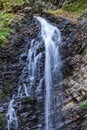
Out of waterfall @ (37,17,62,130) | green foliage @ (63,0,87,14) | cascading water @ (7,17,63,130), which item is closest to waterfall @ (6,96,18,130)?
cascading water @ (7,17,63,130)

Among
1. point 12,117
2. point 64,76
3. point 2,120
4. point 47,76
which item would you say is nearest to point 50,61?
point 47,76

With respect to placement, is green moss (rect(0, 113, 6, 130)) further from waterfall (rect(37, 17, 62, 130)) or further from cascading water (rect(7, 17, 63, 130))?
waterfall (rect(37, 17, 62, 130))

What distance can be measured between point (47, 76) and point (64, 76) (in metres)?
0.71

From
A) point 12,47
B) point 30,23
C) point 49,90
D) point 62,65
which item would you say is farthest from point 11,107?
point 30,23

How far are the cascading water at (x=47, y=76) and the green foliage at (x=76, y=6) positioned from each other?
8.54 ft

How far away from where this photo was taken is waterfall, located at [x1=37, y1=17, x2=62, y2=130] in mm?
8827

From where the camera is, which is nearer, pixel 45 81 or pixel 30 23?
pixel 45 81

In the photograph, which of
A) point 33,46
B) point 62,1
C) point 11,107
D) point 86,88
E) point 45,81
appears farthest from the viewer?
point 62,1

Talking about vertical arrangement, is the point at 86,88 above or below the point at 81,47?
below

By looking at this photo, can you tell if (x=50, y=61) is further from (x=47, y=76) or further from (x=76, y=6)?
(x=76, y=6)

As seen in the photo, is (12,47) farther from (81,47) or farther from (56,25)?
(81,47)

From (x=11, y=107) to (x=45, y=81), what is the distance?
1365 millimetres

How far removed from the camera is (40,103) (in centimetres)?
905

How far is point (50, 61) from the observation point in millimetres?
10477
